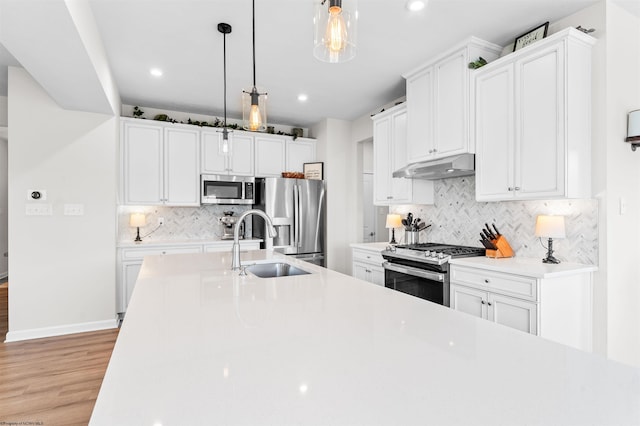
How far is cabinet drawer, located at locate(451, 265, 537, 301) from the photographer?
7.32ft

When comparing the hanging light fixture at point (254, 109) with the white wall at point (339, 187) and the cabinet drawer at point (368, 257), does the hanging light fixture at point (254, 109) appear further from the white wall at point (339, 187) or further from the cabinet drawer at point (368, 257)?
the white wall at point (339, 187)

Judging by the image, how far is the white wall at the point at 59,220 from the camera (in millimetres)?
3477

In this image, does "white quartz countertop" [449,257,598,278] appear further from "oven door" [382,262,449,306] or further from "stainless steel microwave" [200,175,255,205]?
"stainless steel microwave" [200,175,255,205]

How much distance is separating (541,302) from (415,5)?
2.15 meters

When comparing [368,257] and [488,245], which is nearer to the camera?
[488,245]

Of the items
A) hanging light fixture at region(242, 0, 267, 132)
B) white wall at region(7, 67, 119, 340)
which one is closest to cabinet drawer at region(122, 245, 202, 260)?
white wall at region(7, 67, 119, 340)

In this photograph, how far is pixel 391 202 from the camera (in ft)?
13.4

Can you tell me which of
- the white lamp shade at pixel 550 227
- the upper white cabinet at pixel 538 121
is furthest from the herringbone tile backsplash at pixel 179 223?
the white lamp shade at pixel 550 227

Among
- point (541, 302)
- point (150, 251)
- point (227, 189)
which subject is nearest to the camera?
point (541, 302)

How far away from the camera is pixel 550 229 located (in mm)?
2525

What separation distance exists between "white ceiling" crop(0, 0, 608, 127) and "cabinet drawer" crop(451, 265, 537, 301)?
190 centimetres

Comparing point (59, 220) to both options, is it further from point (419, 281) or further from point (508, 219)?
point (508, 219)

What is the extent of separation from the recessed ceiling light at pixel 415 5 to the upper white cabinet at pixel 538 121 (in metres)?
0.78

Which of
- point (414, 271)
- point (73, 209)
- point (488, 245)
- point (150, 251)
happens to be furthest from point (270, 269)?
point (73, 209)
